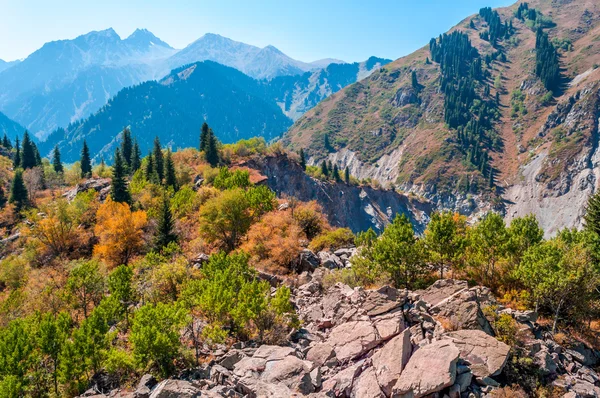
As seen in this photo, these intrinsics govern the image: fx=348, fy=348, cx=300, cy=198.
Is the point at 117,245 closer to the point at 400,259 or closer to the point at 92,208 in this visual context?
the point at 92,208

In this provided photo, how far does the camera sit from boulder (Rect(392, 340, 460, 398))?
698 inches

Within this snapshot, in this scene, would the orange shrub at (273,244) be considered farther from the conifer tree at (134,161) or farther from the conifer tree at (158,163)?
the conifer tree at (134,161)

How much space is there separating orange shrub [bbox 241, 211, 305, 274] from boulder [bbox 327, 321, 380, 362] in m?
19.3

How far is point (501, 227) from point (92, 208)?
70.4 metres

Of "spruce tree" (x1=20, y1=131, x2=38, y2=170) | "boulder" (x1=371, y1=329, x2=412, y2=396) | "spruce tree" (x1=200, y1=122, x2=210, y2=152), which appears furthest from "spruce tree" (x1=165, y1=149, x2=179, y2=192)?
"boulder" (x1=371, y1=329, x2=412, y2=396)

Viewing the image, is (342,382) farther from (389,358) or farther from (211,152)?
(211,152)

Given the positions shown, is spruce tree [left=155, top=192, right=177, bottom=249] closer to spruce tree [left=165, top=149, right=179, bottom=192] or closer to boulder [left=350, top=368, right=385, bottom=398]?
spruce tree [left=165, top=149, right=179, bottom=192]

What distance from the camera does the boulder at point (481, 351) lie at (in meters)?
19.4

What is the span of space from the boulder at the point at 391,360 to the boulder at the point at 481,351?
315 cm

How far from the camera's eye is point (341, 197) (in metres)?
158

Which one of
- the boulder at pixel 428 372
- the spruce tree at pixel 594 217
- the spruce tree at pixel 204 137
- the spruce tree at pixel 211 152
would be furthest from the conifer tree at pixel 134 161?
the spruce tree at pixel 594 217

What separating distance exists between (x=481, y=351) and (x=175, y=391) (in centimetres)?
1710

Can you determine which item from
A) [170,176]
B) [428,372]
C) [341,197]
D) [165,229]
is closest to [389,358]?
[428,372]

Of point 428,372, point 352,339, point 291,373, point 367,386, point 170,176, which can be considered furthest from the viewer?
point 170,176
